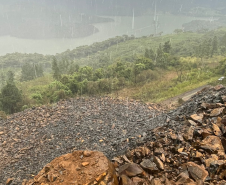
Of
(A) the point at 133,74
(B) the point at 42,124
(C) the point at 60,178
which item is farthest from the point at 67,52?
(C) the point at 60,178

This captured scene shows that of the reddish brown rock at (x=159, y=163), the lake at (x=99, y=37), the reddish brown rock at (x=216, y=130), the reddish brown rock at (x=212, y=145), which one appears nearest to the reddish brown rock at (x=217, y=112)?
the reddish brown rock at (x=216, y=130)

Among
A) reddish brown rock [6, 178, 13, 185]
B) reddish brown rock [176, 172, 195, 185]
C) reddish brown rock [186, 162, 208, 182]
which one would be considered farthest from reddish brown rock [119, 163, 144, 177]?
reddish brown rock [6, 178, 13, 185]

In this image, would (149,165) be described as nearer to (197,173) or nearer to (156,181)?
(156,181)

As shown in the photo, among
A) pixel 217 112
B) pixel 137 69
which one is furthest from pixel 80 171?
pixel 137 69

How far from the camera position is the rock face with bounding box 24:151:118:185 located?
15.8ft

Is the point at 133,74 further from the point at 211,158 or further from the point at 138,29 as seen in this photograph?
the point at 138,29

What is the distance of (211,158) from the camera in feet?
15.8

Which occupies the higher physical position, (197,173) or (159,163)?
(197,173)

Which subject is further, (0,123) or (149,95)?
(149,95)

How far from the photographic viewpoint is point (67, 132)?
32.8ft

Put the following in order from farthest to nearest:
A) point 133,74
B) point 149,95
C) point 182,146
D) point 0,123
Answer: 1. point 133,74
2. point 149,95
3. point 0,123
4. point 182,146

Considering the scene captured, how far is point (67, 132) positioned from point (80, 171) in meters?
5.14

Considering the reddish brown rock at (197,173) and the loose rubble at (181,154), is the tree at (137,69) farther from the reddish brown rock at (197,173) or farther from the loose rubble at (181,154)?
the reddish brown rock at (197,173)

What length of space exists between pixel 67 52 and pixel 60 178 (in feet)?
262
